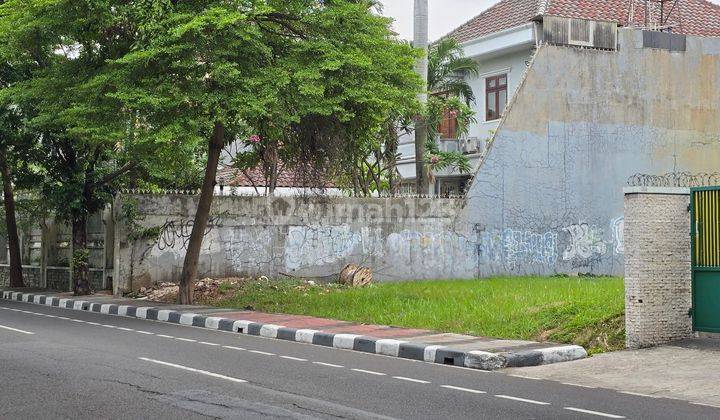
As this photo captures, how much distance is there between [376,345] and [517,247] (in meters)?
14.0

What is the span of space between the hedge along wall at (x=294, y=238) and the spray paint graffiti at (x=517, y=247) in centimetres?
44

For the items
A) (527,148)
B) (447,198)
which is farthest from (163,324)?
(527,148)

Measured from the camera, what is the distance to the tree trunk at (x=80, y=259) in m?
23.9

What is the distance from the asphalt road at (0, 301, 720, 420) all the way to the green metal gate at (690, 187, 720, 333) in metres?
→ 3.56

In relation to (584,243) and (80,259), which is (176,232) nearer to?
(80,259)

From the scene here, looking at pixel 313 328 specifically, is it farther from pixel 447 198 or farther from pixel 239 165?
pixel 447 198

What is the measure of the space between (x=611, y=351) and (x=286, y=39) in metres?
9.60

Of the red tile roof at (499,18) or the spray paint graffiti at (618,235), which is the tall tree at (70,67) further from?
the red tile roof at (499,18)

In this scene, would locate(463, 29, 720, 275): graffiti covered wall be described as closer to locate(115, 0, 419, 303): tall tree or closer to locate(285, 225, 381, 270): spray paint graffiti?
locate(285, 225, 381, 270): spray paint graffiti

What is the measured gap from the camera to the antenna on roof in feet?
102

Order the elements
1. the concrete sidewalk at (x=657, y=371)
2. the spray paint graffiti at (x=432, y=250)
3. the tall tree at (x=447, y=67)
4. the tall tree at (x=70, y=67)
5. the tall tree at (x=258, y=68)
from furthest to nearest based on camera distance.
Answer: the tall tree at (x=447, y=67), the spray paint graffiti at (x=432, y=250), the tall tree at (x=70, y=67), the tall tree at (x=258, y=68), the concrete sidewalk at (x=657, y=371)

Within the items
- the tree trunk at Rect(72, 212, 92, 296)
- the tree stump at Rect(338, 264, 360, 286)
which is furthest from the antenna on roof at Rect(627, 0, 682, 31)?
the tree trunk at Rect(72, 212, 92, 296)

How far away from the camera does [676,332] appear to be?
524 inches

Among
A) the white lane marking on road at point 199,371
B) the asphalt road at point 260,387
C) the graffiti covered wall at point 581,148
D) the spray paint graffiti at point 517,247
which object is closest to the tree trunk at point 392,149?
the graffiti covered wall at point 581,148
